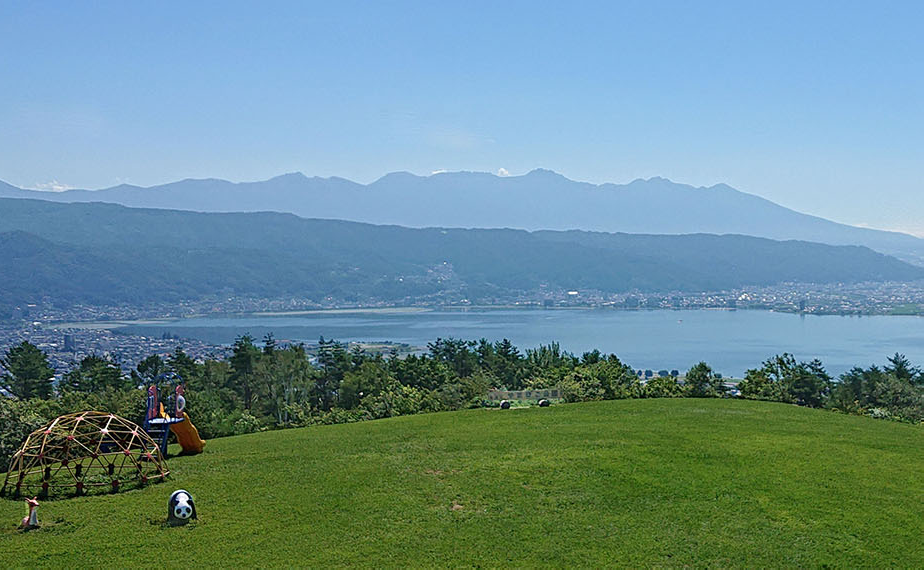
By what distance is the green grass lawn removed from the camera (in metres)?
10.4

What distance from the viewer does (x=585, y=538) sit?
1094 centimetres

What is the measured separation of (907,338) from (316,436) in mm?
A: 102958

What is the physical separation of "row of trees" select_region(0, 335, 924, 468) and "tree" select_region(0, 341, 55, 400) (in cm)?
6

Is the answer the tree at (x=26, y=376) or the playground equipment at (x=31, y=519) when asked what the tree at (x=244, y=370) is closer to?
the tree at (x=26, y=376)

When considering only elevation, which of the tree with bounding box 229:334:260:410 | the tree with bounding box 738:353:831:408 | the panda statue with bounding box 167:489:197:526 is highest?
the panda statue with bounding box 167:489:197:526

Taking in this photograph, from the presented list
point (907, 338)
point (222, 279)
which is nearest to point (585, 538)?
point (907, 338)

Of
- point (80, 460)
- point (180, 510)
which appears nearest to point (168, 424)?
point (80, 460)

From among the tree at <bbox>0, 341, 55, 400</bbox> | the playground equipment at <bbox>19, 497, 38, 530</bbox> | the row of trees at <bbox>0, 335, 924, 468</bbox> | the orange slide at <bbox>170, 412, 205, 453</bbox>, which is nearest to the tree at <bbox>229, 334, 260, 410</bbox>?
the row of trees at <bbox>0, 335, 924, 468</bbox>

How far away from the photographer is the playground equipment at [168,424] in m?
15.3

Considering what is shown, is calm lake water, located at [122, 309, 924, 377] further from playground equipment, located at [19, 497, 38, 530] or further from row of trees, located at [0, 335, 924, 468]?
playground equipment, located at [19, 497, 38, 530]

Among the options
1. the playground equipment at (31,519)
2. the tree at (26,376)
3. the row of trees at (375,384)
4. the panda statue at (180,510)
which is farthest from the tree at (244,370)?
the panda statue at (180,510)

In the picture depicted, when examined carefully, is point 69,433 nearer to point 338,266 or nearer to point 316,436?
point 316,436

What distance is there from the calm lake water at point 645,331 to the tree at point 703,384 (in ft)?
143

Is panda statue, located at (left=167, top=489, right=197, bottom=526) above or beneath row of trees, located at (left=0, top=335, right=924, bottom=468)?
above
